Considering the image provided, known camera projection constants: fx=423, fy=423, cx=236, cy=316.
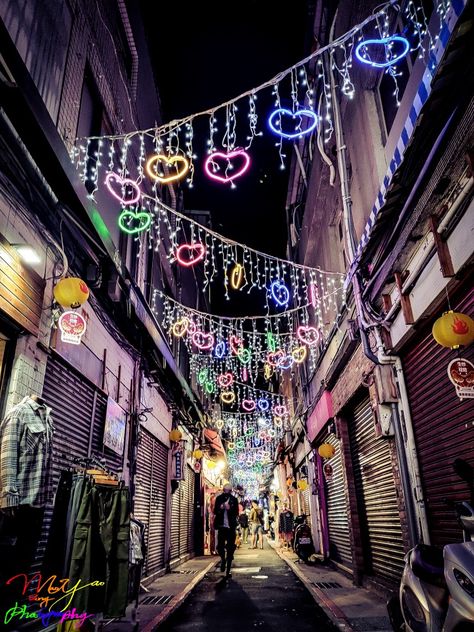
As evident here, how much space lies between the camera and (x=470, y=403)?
5.11 m

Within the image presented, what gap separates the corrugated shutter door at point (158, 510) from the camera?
449 inches

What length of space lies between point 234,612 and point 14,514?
4818 mm

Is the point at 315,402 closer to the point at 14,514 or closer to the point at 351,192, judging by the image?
the point at 351,192

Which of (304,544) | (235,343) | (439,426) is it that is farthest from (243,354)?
(439,426)

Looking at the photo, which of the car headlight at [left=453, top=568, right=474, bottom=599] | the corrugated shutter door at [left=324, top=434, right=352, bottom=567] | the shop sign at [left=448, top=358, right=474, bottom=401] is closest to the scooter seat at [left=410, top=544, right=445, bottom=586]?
the car headlight at [left=453, top=568, right=474, bottom=599]

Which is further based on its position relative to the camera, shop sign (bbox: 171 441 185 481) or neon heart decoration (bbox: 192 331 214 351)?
shop sign (bbox: 171 441 185 481)

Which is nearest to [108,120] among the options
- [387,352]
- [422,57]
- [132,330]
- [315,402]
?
[132,330]

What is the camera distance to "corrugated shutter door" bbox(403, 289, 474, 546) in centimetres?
527

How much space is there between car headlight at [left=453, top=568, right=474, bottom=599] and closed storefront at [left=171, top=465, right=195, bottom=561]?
12.5 metres

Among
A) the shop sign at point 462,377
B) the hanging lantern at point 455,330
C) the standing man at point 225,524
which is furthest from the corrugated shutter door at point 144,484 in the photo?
the hanging lantern at point 455,330

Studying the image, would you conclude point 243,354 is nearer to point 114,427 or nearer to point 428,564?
point 114,427

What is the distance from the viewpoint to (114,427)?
876 centimetres

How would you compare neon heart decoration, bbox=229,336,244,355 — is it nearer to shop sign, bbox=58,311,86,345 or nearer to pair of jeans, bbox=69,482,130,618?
shop sign, bbox=58,311,86,345

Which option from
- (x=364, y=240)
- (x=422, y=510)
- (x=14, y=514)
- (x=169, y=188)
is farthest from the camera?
(x=169, y=188)
